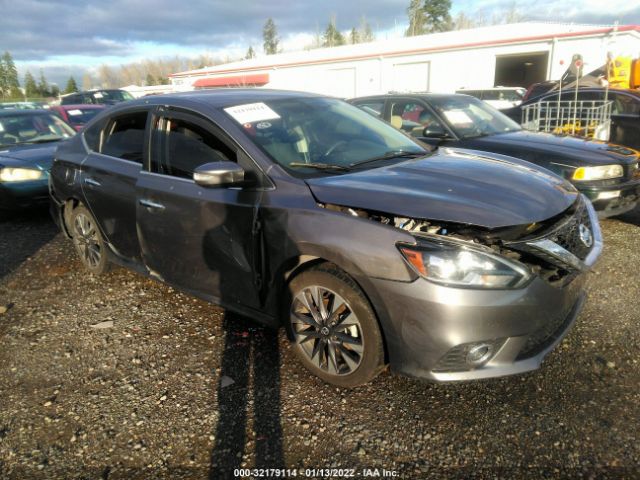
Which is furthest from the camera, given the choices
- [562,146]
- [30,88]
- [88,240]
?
[30,88]

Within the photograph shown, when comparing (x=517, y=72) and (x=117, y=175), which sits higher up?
(x=517, y=72)

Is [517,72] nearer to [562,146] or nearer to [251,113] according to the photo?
[562,146]

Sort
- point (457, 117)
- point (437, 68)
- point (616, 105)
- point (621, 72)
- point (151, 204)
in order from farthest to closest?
point (437, 68) < point (621, 72) < point (616, 105) < point (457, 117) < point (151, 204)

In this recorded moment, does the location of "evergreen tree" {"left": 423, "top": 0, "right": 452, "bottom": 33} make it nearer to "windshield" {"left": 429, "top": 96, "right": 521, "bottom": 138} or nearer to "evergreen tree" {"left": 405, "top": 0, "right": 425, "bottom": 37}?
"evergreen tree" {"left": 405, "top": 0, "right": 425, "bottom": 37}

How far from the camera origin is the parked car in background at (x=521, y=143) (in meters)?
4.78

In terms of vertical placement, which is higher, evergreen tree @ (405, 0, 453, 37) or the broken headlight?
evergreen tree @ (405, 0, 453, 37)

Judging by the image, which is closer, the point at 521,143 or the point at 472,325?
the point at 472,325

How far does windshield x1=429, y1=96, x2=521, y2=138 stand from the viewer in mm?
5637

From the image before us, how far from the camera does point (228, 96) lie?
3473mm

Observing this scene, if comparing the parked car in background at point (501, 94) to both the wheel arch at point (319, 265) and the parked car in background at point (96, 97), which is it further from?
the parked car in background at point (96, 97)

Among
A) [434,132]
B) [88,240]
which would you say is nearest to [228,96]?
[88,240]

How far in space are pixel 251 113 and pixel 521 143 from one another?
3378mm

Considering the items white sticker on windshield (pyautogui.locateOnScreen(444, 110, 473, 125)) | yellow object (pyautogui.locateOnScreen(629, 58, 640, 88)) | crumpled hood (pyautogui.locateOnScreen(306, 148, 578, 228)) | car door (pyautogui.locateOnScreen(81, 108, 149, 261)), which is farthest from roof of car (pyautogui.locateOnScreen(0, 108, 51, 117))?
yellow object (pyautogui.locateOnScreen(629, 58, 640, 88))

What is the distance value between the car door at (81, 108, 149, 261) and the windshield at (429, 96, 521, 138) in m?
3.61
